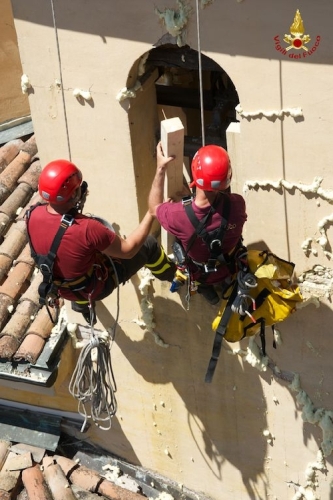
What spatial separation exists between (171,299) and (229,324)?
2.65 ft

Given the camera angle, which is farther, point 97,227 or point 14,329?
point 14,329

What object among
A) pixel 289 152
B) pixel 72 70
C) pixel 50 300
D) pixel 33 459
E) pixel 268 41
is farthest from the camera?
pixel 33 459

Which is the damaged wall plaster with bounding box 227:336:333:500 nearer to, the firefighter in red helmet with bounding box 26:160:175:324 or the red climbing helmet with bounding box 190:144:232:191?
the firefighter in red helmet with bounding box 26:160:175:324

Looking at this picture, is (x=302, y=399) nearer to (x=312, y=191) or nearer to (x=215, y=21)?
(x=312, y=191)

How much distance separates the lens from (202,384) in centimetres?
617

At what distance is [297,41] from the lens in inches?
163

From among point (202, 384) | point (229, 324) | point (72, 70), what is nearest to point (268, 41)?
point (72, 70)

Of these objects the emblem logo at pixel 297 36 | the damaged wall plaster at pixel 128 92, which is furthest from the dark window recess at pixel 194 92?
the emblem logo at pixel 297 36

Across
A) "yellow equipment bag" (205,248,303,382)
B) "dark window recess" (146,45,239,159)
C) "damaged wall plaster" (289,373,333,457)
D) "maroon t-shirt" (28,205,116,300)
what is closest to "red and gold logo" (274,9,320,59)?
"dark window recess" (146,45,239,159)

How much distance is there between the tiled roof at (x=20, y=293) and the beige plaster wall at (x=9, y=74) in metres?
0.70

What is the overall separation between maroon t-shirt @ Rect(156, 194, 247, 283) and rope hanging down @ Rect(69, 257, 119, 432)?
107 centimetres

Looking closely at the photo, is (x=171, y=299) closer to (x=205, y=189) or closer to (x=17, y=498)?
(x=205, y=189)

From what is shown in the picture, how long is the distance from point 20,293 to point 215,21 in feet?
9.84

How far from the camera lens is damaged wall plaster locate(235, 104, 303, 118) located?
4414mm
